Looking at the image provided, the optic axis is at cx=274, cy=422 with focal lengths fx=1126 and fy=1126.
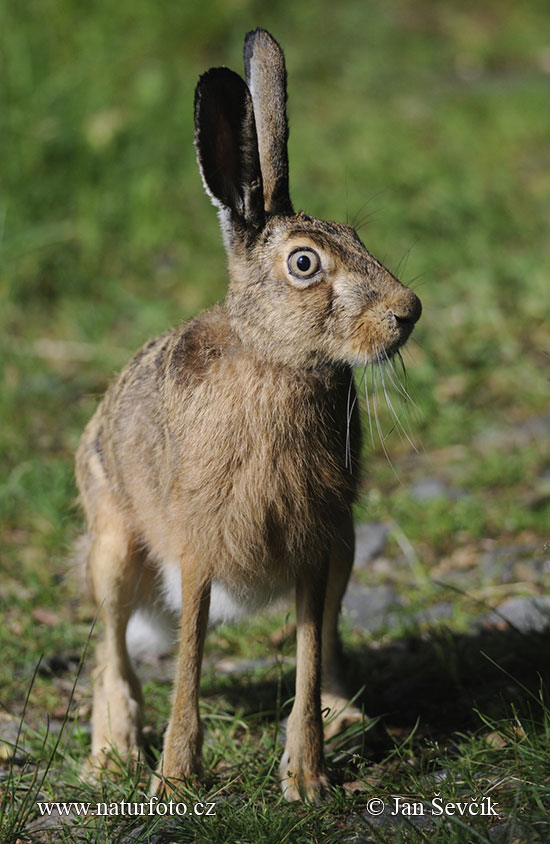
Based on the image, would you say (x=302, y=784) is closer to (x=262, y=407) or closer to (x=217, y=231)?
(x=262, y=407)

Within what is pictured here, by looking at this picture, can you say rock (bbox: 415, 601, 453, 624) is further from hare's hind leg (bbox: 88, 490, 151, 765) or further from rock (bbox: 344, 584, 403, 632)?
hare's hind leg (bbox: 88, 490, 151, 765)

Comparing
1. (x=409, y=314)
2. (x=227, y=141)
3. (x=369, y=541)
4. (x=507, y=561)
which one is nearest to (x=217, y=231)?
(x=369, y=541)

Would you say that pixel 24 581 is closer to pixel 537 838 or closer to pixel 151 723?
pixel 151 723

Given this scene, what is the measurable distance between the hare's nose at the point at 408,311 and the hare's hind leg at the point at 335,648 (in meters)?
0.75

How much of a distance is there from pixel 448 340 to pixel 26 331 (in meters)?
2.27

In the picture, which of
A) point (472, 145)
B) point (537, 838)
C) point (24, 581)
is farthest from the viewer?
point (472, 145)

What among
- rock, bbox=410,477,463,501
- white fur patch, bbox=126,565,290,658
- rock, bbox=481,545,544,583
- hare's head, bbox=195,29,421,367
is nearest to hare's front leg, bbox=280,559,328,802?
white fur patch, bbox=126,565,290,658

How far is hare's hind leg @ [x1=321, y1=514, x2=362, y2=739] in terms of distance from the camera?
3.48 meters

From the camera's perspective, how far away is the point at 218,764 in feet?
10.9

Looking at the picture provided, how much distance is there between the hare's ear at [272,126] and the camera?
10.2 ft

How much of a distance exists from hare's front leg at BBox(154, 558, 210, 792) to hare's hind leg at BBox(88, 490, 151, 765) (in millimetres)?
356

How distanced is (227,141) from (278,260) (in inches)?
13.3

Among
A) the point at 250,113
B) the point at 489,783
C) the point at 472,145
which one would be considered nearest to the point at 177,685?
the point at 489,783

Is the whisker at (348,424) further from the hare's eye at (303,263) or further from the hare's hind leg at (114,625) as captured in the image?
the hare's hind leg at (114,625)
